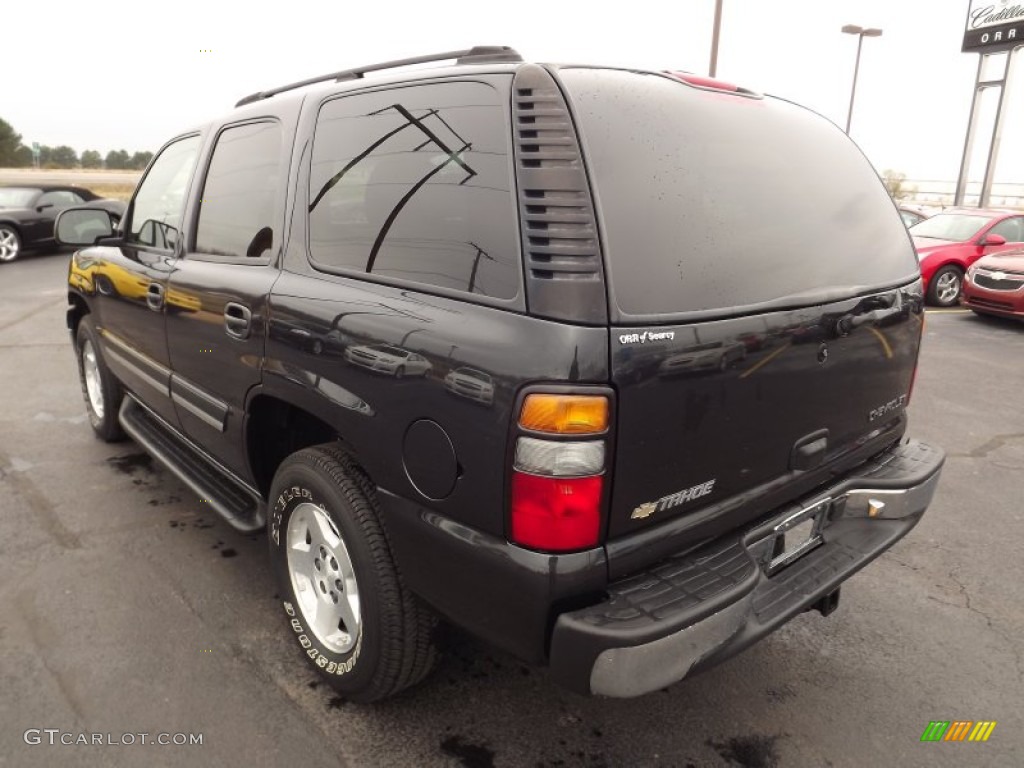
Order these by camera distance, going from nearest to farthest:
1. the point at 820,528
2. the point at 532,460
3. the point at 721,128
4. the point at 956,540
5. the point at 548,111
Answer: the point at 532,460 < the point at 548,111 < the point at 721,128 < the point at 820,528 < the point at 956,540

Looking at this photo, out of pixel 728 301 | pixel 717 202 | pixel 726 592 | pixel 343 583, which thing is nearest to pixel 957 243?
pixel 717 202

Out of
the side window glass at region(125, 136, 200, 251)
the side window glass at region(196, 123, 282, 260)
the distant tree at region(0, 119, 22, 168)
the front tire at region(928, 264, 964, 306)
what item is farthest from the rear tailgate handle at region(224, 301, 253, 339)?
the distant tree at region(0, 119, 22, 168)

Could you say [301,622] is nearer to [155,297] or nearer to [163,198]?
[155,297]

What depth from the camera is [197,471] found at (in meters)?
3.32

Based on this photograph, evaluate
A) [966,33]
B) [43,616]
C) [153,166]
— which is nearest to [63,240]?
[153,166]

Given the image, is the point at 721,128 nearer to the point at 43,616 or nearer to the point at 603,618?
the point at 603,618

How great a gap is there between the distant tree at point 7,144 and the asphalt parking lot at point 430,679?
71.0m

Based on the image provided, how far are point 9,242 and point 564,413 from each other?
1539cm

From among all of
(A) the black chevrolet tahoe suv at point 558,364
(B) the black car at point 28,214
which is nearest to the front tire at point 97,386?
(A) the black chevrolet tahoe suv at point 558,364

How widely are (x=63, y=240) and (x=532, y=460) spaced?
3.71 metres

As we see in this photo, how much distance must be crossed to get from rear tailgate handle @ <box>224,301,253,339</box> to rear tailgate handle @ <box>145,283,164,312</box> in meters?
0.75

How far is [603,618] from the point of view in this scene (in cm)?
174

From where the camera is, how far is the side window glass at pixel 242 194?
107 inches

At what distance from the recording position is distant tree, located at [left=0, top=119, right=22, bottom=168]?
59938 millimetres
